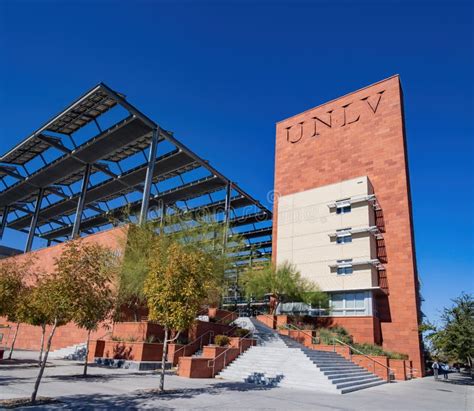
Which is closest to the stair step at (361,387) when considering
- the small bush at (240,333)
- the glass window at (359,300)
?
the small bush at (240,333)

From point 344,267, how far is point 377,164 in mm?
9705

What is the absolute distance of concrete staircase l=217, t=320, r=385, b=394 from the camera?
15430 mm

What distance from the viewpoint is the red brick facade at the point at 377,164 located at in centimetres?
2808

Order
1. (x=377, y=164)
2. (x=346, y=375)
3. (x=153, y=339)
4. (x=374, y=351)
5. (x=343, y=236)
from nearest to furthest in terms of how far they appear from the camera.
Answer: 1. (x=346, y=375)
2. (x=153, y=339)
3. (x=374, y=351)
4. (x=343, y=236)
5. (x=377, y=164)

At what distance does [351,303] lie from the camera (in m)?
29.1

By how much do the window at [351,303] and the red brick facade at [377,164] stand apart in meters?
1.64

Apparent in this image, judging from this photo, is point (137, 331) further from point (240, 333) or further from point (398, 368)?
point (398, 368)

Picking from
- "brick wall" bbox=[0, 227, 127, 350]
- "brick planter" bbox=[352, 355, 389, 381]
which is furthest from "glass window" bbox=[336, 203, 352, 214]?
"brick wall" bbox=[0, 227, 127, 350]

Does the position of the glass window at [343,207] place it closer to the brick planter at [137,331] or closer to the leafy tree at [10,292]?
the brick planter at [137,331]

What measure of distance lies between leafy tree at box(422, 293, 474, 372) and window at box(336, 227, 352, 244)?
917 centimetres

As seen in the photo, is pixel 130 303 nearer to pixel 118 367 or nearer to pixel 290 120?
pixel 118 367

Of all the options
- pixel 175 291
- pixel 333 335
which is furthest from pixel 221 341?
pixel 333 335

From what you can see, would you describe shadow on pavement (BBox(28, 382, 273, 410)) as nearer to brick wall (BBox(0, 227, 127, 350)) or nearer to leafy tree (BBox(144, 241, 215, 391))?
leafy tree (BBox(144, 241, 215, 391))

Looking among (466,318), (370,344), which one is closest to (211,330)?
(370,344)
